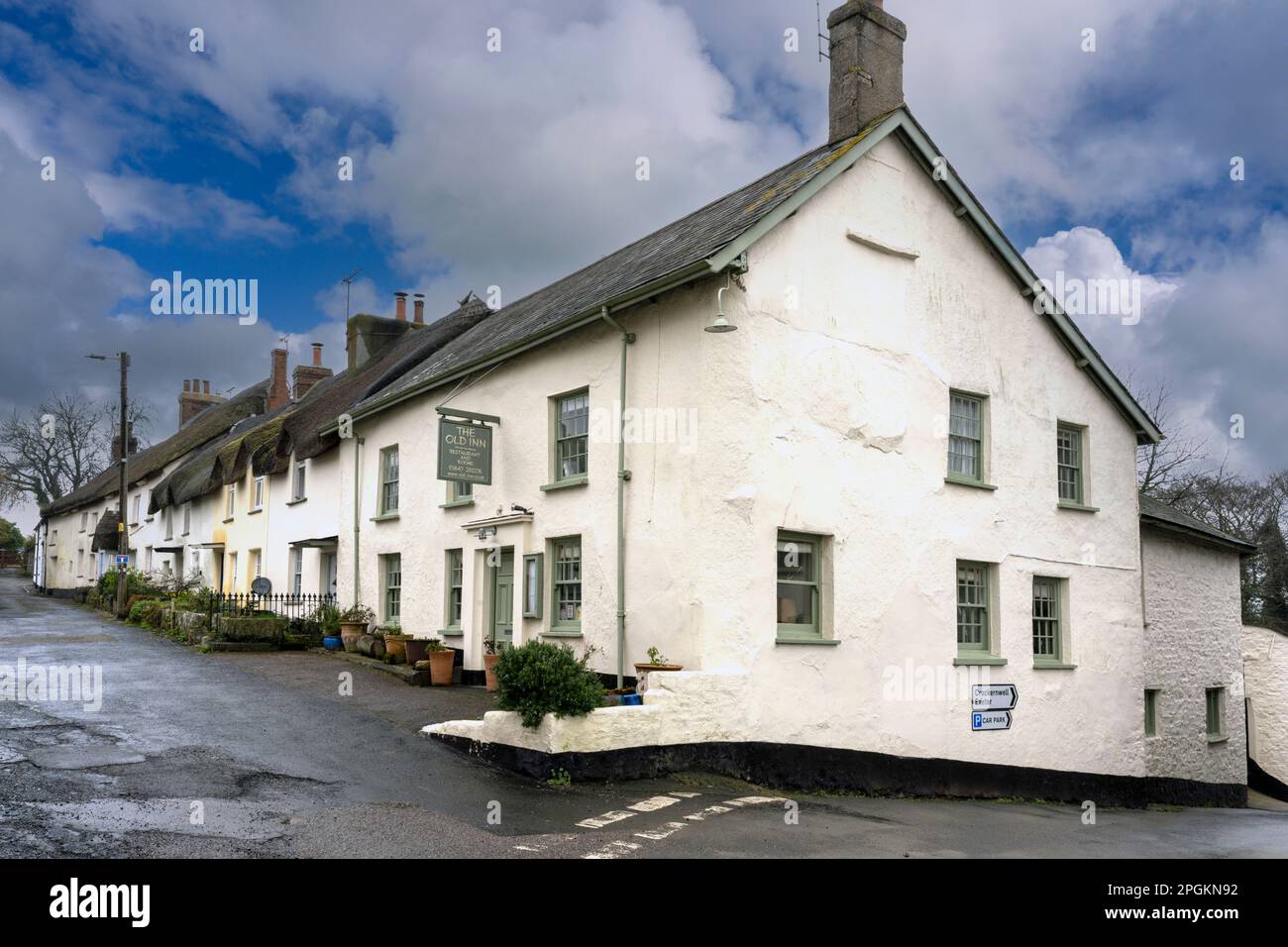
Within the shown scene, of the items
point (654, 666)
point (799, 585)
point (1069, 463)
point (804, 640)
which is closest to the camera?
point (654, 666)

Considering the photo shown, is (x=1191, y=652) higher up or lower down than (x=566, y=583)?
lower down

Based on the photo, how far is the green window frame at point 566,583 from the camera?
1608 cm

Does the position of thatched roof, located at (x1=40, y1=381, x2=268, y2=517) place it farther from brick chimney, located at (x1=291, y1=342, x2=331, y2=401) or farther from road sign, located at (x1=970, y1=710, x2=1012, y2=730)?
road sign, located at (x1=970, y1=710, x2=1012, y2=730)

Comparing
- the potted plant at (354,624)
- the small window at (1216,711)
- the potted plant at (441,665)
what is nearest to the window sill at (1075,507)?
the small window at (1216,711)

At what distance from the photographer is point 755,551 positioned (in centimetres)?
1350

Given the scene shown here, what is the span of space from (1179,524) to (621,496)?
1255 cm

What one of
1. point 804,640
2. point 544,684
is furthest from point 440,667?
point 804,640

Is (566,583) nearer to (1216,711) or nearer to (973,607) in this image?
(973,607)

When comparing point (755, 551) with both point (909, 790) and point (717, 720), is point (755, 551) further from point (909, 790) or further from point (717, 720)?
point (909, 790)

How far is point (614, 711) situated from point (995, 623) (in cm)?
751

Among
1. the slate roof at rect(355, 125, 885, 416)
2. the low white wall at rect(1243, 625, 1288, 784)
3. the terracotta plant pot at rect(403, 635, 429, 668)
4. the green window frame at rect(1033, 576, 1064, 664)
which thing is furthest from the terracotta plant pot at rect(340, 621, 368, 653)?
the low white wall at rect(1243, 625, 1288, 784)

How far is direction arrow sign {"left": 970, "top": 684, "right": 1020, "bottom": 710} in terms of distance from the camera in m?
16.2

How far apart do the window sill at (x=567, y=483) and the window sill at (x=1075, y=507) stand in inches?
321

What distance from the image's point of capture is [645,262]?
17.5 metres
